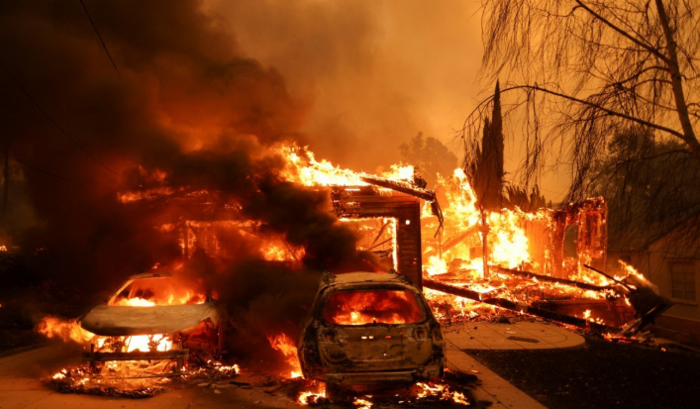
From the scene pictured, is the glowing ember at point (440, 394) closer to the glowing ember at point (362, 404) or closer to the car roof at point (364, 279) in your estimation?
the glowing ember at point (362, 404)

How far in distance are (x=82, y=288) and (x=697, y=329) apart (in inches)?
772

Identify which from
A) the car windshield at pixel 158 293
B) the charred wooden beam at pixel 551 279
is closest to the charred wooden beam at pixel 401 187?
the charred wooden beam at pixel 551 279

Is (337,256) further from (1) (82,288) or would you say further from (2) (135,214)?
(1) (82,288)

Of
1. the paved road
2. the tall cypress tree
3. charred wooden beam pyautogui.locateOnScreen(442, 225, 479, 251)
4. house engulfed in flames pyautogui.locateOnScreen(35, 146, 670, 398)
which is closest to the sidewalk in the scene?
the paved road

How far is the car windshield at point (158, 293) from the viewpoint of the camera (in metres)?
8.09

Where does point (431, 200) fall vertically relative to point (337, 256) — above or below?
above

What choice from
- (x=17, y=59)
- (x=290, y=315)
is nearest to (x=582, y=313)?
(x=290, y=315)

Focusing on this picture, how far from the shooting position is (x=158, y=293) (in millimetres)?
8430

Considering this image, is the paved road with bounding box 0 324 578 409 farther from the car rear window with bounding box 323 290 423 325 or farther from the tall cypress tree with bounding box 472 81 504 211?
the tall cypress tree with bounding box 472 81 504 211

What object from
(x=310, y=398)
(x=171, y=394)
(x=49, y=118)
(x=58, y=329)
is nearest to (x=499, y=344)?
(x=310, y=398)

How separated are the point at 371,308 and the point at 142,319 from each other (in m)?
3.31

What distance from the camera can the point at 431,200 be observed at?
13.6 metres

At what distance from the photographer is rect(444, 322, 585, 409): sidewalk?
6062 millimetres

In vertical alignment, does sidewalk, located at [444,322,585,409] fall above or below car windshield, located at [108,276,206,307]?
below
